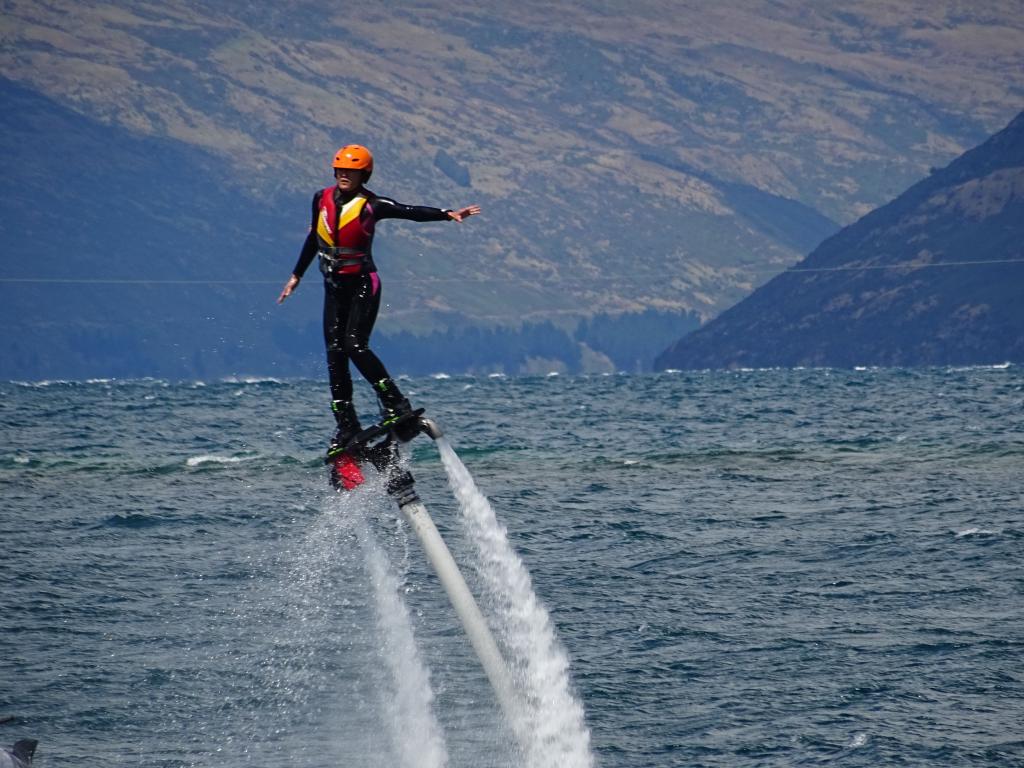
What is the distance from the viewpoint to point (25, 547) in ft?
141

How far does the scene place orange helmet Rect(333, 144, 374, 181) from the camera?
1666cm

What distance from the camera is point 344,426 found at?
17.3 m

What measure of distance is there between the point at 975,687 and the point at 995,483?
1227 inches

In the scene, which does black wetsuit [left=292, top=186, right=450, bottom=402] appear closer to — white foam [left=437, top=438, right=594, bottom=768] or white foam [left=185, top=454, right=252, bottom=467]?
white foam [left=437, top=438, right=594, bottom=768]

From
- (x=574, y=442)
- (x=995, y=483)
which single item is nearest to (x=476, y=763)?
(x=995, y=483)

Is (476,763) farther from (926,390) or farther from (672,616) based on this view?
(926,390)

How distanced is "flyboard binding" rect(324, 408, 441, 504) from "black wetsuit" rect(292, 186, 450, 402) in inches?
19.7

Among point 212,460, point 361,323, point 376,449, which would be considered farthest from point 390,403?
point 212,460

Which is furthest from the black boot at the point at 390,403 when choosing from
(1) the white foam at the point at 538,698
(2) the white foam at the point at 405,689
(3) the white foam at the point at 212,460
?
(3) the white foam at the point at 212,460

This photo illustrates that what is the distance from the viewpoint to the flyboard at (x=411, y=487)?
1630 cm

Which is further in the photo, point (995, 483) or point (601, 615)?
point (995, 483)

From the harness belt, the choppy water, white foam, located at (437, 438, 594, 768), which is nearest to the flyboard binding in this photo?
the choppy water

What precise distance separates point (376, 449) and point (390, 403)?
475 mm

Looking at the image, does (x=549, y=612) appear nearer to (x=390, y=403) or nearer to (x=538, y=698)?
(x=538, y=698)
